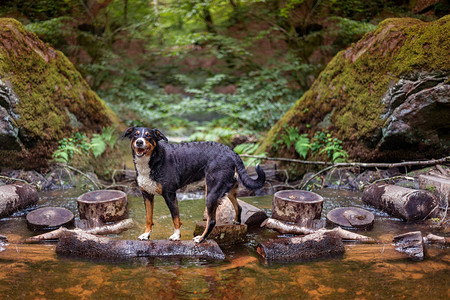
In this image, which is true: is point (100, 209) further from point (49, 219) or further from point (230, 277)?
point (230, 277)

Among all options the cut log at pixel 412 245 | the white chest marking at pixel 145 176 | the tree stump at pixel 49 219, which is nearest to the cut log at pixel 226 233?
the white chest marking at pixel 145 176

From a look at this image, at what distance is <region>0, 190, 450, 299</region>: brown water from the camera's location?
3.14 meters

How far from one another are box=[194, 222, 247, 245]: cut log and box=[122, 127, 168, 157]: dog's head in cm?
130

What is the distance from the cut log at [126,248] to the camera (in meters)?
3.90

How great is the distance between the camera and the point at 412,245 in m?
3.99

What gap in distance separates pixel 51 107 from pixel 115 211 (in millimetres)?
3757

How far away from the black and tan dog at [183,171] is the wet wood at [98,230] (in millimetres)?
851

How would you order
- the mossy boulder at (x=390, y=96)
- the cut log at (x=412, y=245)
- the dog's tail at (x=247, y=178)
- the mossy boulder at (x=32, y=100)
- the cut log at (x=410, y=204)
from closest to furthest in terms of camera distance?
the cut log at (x=412, y=245)
the dog's tail at (x=247, y=178)
the cut log at (x=410, y=204)
the mossy boulder at (x=390, y=96)
the mossy boulder at (x=32, y=100)

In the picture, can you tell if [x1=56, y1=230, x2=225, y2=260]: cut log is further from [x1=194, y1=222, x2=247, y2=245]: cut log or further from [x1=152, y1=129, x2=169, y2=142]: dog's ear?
[x1=152, y1=129, x2=169, y2=142]: dog's ear

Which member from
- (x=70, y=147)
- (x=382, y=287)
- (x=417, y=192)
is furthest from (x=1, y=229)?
(x=417, y=192)

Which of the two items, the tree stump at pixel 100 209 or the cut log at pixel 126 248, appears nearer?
the cut log at pixel 126 248

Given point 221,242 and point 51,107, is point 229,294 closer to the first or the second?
point 221,242

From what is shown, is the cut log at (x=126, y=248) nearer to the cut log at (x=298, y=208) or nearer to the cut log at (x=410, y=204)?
the cut log at (x=298, y=208)

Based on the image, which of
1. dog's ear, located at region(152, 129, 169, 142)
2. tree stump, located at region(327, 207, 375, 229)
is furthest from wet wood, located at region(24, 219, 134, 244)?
tree stump, located at region(327, 207, 375, 229)
